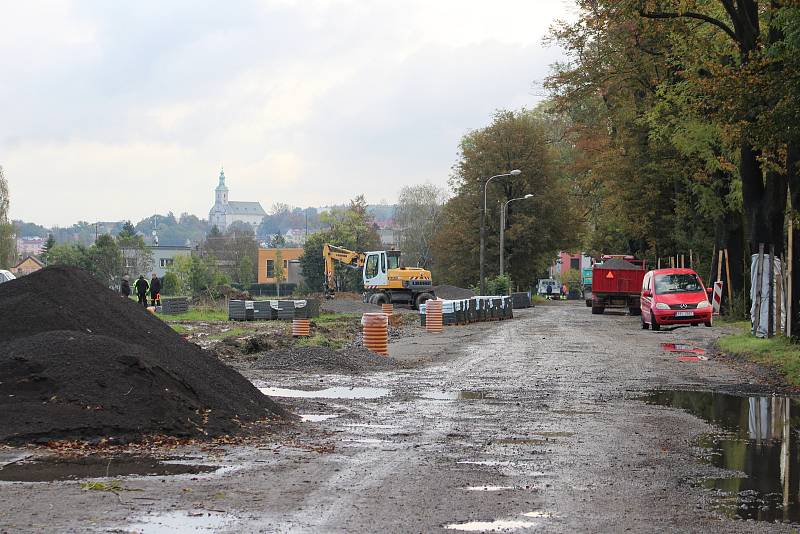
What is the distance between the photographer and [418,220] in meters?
124

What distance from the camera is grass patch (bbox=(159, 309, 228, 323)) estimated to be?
5166 centimetres

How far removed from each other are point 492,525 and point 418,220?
116244mm

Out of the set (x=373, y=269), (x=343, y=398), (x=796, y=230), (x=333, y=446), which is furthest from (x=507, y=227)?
(x=333, y=446)

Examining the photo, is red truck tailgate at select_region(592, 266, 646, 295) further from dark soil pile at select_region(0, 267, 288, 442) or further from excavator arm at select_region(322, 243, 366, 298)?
dark soil pile at select_region(0, 267, 288, 442)

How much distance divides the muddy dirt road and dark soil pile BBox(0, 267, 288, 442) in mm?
762

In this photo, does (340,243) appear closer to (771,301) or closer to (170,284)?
(170,284)

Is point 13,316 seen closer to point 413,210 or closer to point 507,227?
point 507,227

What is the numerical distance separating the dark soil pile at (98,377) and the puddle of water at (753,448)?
5429 mm

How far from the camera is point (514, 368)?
73.1ft

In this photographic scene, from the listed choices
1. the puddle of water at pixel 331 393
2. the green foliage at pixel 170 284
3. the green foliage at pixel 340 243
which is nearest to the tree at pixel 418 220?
the green foliage at pixel 340 243

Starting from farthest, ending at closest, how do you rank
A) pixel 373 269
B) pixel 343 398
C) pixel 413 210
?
pixel 413 210 → pixel 373 269 → pixel 343 398

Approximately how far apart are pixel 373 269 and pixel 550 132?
3017 centimetres

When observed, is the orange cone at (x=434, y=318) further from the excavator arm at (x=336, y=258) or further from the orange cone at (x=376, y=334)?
the excavator arm at (x=336, y=258)

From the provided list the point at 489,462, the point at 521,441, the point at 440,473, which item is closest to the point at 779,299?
the point at 521,441
